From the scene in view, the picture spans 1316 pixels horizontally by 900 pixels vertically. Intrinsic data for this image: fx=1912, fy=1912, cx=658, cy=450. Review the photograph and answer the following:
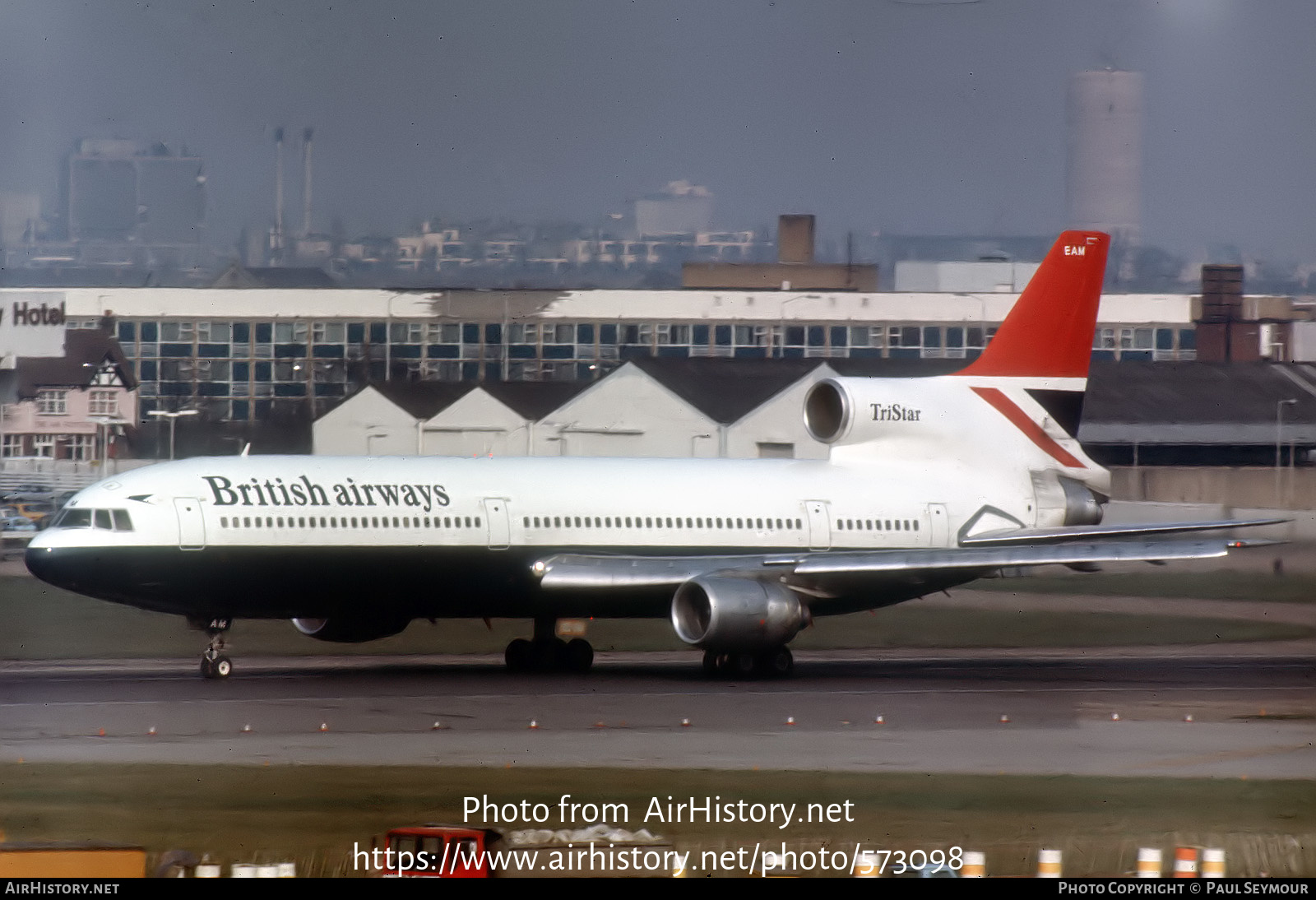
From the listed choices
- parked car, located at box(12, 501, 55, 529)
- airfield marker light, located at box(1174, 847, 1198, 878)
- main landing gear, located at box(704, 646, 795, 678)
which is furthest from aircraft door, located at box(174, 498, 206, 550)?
parked car, located at box(12, 501, 55, 529)

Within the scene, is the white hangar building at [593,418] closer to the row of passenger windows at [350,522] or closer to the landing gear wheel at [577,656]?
the landing gear wheel at [577,656]

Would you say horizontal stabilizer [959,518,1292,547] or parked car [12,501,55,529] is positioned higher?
horizontal stabilizer [959,518,1292,547]

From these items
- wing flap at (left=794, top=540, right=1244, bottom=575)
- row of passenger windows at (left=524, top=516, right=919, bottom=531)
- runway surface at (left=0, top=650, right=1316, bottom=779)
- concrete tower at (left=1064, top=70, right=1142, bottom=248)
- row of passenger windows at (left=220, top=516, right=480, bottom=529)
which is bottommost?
runway surface at (left=0, top=650, right=1316, bottom=779)

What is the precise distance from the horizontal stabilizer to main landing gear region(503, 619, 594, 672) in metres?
8.23

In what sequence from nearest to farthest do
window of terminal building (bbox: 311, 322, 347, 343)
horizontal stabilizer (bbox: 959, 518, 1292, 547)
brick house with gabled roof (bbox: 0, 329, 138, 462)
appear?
horizontal stabilizer (bbox: 959, 518, 1292, 547) → brick house with gabled roof (bbox: 0, 329, 138, 462) → window of terminal building (bbox: 311, 322, 347, 343)

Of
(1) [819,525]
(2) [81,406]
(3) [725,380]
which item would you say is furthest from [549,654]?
(2) [81,406]

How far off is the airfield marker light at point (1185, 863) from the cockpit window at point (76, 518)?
20.8 meters

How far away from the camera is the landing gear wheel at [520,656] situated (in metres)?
35.8

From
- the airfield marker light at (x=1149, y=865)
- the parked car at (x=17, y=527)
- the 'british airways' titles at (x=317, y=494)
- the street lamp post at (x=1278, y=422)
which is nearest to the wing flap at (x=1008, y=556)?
the 'british airways' titles at (x=317, y=494)

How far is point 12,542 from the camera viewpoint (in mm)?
63312

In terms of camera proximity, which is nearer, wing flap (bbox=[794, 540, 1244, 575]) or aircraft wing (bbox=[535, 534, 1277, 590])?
wing flap (bbox=[794, 540, 1244, 575])

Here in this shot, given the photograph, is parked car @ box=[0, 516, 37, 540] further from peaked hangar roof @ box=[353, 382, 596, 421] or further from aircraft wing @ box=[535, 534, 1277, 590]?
aircraft wing @ box=[535, 534, 1277, 590]

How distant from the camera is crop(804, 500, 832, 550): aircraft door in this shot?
37.0 metres
